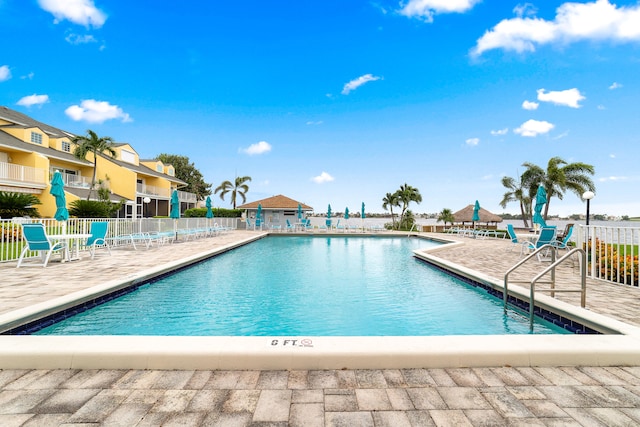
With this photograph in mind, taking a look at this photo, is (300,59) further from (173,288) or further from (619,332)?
(619,332)

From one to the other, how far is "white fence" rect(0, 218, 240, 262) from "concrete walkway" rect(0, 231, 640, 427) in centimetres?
824

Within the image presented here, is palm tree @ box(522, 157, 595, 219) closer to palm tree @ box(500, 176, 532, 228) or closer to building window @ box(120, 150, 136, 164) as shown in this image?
palm tree @ box(500, 176, 532, 228)

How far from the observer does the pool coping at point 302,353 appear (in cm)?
271

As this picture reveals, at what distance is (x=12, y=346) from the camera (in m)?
2.79

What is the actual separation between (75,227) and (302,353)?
1147cm

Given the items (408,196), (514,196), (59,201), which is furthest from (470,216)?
(59,201)

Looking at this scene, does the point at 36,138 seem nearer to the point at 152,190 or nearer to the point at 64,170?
the point at 64,170

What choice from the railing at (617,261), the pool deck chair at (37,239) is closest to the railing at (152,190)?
the pool deck chair at (37,239)

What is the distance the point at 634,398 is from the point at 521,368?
69cm

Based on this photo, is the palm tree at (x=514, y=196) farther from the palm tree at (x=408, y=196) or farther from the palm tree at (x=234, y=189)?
the palm tree at (x=234, y=189)

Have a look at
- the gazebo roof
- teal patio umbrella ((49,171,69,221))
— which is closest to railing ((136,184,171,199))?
the gazebo roof

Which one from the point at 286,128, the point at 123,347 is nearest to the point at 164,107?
the point at 286,128

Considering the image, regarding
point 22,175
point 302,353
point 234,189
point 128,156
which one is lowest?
point 302,353

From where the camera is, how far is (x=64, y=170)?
25.8 metres
